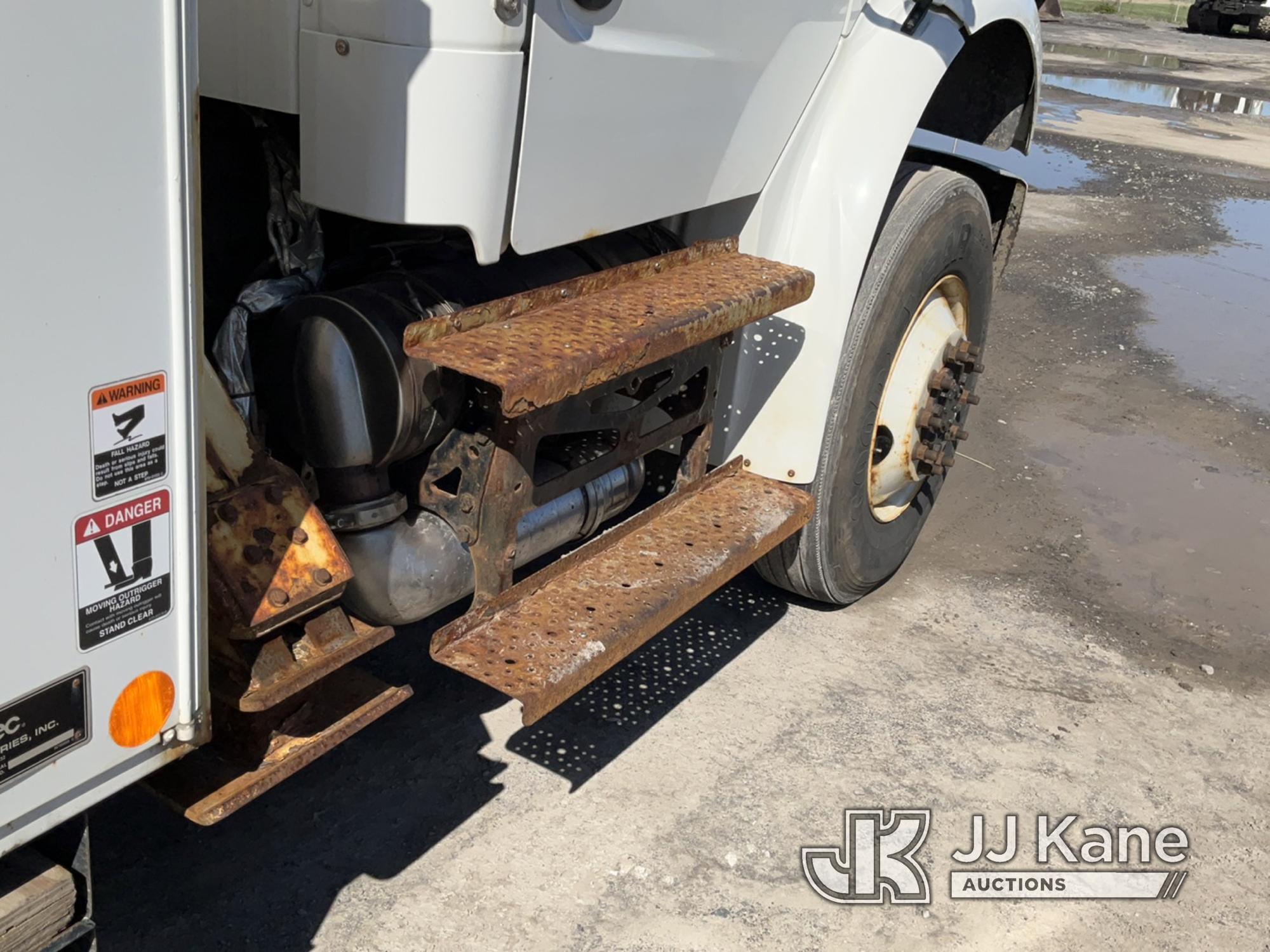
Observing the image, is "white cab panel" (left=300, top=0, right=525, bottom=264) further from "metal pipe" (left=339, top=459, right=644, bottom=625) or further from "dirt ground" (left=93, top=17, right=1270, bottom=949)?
"dirt ground" (left=93, top=17, right=1270, bottom=949)

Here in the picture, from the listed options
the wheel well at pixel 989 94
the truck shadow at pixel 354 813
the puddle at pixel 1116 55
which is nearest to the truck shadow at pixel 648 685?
the truck shadow at pixel 354 813

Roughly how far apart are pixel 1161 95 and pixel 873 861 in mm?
14923

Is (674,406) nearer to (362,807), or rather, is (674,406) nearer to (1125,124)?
(362,807)

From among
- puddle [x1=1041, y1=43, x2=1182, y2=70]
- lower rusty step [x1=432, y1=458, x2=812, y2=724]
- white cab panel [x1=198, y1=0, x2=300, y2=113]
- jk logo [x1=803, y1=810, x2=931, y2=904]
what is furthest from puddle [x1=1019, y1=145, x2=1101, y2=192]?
puddle [x1=1041, y1=43, x2=1182, y2=70]

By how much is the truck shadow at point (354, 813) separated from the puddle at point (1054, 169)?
6971mm

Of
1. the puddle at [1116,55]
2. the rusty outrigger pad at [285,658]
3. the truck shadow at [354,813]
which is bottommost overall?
the truck shadow at [354,813]

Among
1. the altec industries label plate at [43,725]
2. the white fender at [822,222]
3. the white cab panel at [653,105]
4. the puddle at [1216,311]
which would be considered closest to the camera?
the altec industries label plate at [43,725]

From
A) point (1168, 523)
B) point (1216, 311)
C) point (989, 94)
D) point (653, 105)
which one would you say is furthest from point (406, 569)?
point (1216, 311)

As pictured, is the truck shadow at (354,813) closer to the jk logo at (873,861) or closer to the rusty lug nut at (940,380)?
the jk logo at (873,861)

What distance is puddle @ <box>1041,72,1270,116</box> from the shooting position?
1416cm

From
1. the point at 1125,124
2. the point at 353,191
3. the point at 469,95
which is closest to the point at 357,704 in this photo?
the point at 353,191

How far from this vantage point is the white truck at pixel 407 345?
47.7 inches

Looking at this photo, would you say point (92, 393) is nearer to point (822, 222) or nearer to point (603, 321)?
point (603, 321)

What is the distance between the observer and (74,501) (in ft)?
4.04
